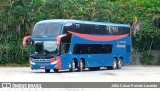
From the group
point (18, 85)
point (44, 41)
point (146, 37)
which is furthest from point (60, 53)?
point (146, 37)

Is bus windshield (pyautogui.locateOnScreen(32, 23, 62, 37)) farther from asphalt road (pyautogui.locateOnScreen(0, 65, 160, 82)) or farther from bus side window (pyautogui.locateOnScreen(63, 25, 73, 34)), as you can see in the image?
asphalt road (pyautogui.locateOnScreen(0, 65, 160, 82))

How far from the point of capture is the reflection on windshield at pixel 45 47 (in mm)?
31983

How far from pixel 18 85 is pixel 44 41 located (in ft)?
44.2

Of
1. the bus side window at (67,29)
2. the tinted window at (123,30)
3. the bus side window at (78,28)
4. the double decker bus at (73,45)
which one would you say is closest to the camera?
the double decker bus at (73,45)

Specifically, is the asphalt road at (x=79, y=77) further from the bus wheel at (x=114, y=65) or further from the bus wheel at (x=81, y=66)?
the bus wheel at (x=114, y=65)

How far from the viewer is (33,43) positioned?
32531mm

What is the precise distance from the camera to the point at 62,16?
151 feet

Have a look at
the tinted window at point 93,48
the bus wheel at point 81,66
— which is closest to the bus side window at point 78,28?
the tinted window at point 93,48

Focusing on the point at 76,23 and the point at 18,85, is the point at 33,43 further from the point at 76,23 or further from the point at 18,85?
the point at 18,85

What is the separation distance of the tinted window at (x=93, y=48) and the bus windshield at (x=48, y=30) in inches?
83.2

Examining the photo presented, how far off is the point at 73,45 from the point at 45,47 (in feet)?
6.58

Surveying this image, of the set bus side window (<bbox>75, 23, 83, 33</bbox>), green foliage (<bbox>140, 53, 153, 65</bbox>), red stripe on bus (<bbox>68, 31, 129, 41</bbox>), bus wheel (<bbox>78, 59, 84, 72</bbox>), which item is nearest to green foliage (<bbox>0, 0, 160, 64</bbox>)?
green foliage (<bbox>140, 53, 153, 65</bbox>)

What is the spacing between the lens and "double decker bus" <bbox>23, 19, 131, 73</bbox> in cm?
3209

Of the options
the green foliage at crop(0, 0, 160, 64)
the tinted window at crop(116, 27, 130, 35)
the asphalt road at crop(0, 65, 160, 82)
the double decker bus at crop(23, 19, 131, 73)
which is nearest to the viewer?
the asphalt road at crop(0, 65, 160, 82)
